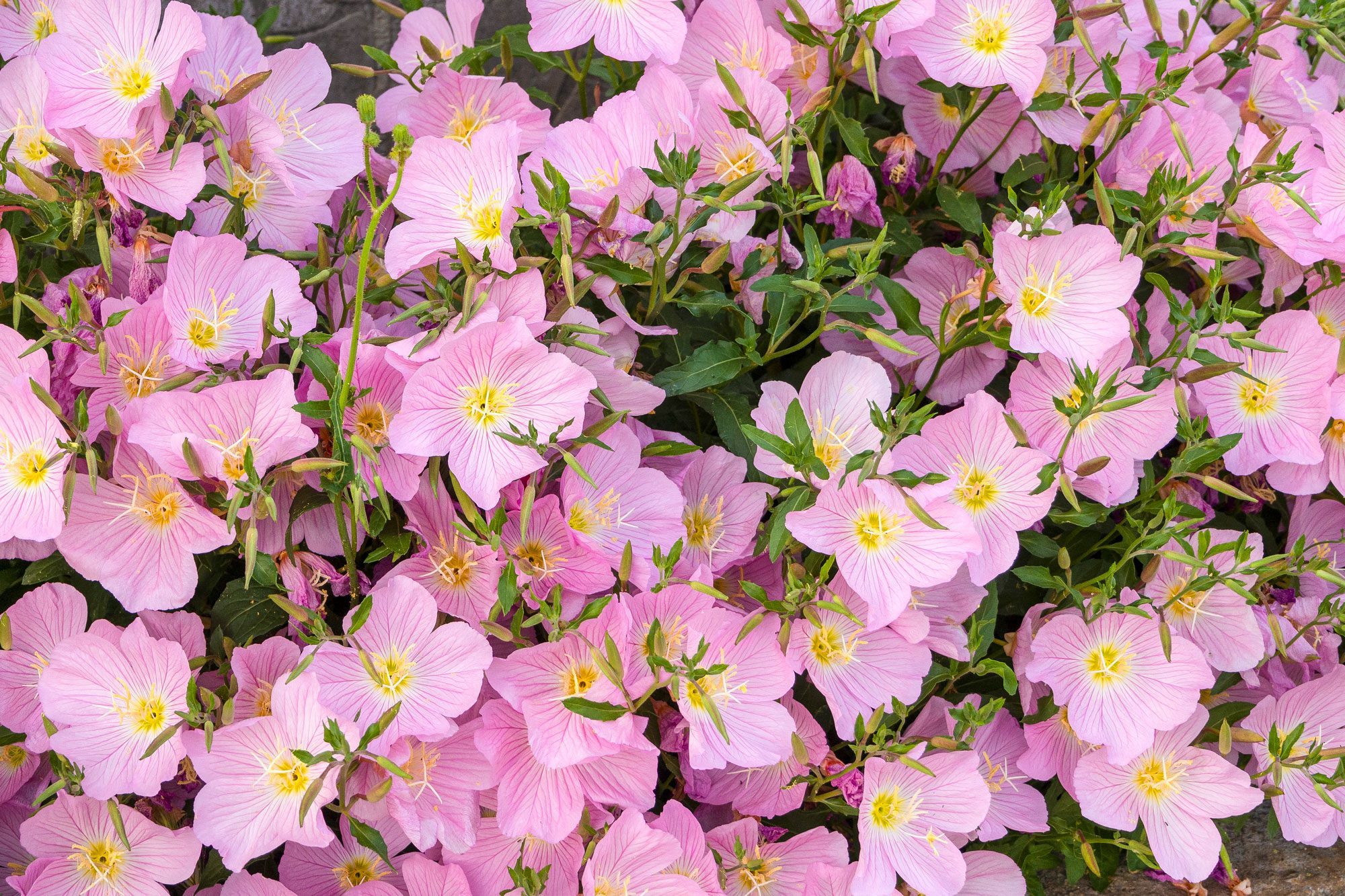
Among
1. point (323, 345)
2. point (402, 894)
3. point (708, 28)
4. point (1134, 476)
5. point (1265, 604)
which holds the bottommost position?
point (402, 894)

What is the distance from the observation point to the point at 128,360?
1.14 m

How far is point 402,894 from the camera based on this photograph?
1.15m

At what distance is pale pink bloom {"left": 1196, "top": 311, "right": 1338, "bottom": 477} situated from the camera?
4.36 ft

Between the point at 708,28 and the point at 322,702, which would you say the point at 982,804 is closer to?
the point at 322,702

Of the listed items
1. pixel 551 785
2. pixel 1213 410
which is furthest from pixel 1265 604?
pixel 551 785

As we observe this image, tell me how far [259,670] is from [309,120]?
0.66 metres

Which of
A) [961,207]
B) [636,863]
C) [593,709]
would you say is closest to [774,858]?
[636,863]

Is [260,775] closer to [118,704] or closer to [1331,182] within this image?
[118,704]

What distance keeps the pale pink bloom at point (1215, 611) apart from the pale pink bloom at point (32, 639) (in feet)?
3.67

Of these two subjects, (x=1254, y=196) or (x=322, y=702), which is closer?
(x=322, y=702)

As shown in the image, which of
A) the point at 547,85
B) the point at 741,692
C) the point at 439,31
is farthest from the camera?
the point at 547,85

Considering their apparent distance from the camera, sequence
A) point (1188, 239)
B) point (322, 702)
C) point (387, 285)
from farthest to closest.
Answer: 1. point (1188, 239)
2. point (387, 285)
3. point (322, 702)

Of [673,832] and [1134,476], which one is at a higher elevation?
[1134,476]

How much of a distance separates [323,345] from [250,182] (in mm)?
257
